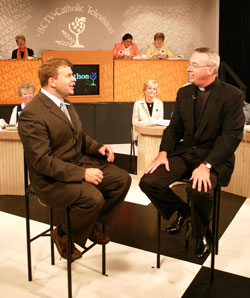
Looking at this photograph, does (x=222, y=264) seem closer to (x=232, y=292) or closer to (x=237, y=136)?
(x=232, y=292)

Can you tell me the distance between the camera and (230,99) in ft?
8.02

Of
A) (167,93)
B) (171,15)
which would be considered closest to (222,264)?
(167,93)

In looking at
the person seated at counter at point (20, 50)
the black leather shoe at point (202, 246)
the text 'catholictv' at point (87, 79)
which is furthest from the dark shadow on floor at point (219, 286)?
the person seated at counter at point (20, 50)

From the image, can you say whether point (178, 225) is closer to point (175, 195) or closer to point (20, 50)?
point (175, 195)

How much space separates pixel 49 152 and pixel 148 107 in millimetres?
2942

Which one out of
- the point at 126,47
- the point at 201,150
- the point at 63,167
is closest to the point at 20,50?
the point at 126,47

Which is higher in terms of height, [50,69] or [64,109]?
[50,69]

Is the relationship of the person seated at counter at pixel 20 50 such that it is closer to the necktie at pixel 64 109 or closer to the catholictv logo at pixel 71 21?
the catholictv logo at pixel 71 21

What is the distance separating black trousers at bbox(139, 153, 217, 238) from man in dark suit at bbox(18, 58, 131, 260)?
7.7 inches

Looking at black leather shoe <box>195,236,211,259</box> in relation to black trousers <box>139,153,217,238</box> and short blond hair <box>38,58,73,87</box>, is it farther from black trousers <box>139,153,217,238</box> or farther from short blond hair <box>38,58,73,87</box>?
short blond hair <box>38,58,73,87</box>

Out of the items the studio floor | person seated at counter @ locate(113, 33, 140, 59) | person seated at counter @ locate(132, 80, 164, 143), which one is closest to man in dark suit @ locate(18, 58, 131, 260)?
the studio floor

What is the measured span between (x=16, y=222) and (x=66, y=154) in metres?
1.39

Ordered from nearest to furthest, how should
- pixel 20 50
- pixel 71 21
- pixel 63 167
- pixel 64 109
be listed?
1. pixel 63 167
2. pixel 64 109
3. pixel 20 50
4. pixel 71 21

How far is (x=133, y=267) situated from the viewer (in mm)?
2619
